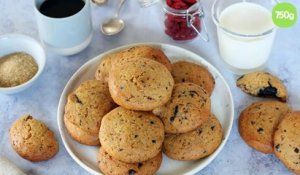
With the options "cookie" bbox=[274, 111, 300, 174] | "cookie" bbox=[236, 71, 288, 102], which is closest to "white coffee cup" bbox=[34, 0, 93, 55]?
"cookie" bbox=[236, 71, 288, 102]

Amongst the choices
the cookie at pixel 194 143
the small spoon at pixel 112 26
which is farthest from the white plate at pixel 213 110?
the small spoon at pixel 112 26

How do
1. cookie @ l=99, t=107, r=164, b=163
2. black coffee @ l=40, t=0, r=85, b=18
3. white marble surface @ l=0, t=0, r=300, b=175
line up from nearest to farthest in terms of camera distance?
cookie @ l=99, t=107, r=164, b=163
white marble surface @ l=0, t=0, r=300, b=175
black coffee @ l=40, t=0, r=85, b=18

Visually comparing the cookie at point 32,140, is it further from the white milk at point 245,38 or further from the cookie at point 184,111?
the white milk at point 245,38

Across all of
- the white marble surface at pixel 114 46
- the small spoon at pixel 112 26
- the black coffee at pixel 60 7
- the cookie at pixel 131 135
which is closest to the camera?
the cookie at pixel 131 135

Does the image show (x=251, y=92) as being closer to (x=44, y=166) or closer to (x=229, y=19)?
(x=229, y=19)

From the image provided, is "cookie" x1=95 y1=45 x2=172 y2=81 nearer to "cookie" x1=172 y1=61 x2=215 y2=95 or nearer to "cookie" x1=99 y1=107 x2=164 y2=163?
"cookie" x1=172 y1=61 x2=215 y2=95

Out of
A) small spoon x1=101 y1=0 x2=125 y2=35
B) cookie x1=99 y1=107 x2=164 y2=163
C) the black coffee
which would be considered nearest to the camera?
cookie x1=99 y1=107 x2=164 y2=163

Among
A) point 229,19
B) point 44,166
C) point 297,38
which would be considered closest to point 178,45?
point 229,19
